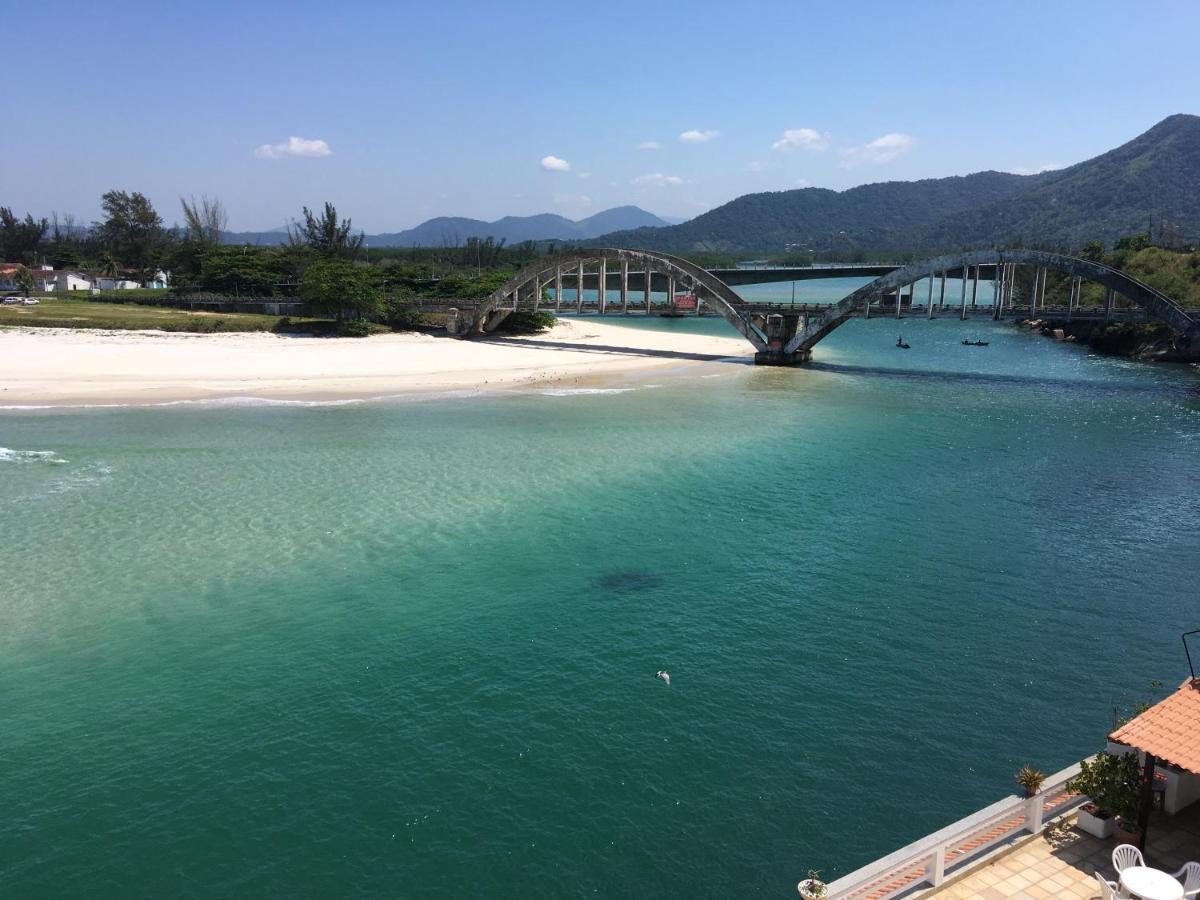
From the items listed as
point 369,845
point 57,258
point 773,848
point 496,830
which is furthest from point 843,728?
point 57,258

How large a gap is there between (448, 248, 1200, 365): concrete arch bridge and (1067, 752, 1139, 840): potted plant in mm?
61705

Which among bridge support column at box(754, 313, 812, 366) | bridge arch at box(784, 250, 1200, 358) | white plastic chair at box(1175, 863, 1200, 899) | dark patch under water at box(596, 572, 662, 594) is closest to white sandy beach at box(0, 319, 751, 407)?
bridge support column at box(754, 313, 812, 366)

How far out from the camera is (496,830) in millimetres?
15156

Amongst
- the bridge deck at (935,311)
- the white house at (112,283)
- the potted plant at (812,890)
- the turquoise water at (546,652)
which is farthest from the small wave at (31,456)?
the white house at (112,283)

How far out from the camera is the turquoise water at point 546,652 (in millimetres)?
14938

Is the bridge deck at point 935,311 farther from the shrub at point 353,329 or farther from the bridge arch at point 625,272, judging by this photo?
the shrub at point 353,329

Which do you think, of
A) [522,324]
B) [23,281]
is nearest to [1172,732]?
[522,324]

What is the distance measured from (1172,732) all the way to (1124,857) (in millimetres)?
2040

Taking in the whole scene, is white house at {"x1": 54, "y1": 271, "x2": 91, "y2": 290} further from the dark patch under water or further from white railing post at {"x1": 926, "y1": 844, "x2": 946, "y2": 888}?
white railing post at {"x1": 926, "y1": 844, "x2": 946, "y2": 888}

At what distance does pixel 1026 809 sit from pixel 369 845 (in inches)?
437

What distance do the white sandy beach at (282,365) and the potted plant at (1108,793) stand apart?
55.2m

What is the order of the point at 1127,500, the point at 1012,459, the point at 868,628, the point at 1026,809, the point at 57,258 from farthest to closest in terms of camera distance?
the point at 57,258, the point at 1012,459, the point at 1127,500, the point at 868,628, the point at 1026,809

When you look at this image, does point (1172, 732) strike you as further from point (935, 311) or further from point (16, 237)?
point (16, 237)

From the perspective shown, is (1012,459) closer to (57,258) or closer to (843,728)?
(843,728)
